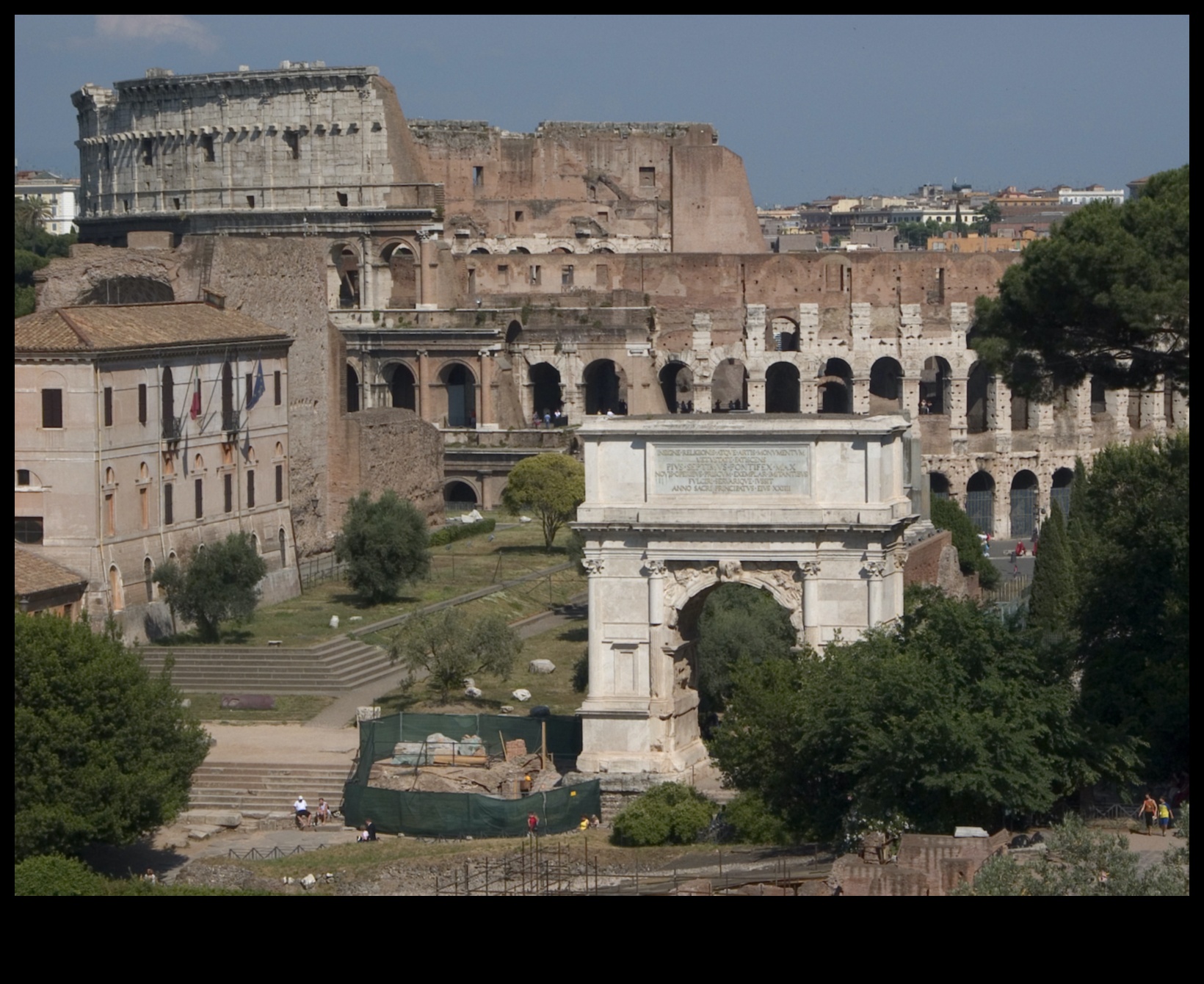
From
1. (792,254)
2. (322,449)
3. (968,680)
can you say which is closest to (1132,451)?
(322,449)

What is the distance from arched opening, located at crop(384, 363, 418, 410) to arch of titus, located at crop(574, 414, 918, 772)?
1703 inches

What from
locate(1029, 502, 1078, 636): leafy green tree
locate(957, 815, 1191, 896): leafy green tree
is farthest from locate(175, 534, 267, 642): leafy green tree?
locate(957, 815, 1191, 896): leafy green tree

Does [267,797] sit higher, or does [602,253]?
[602,253]

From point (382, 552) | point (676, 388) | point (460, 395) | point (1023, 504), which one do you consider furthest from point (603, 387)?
point (382, 552)

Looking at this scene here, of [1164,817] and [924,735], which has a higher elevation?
[924,735]

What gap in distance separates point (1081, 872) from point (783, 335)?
6225cm

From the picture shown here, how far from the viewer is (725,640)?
35.6 metres

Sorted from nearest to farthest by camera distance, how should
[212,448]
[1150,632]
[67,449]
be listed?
1. [1150,632]
2. [67,449]
3. [212,448]

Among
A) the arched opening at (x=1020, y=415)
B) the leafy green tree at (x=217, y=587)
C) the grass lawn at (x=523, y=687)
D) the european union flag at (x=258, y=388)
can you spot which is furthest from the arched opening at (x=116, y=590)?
the arched opening at (x=1020, y=415)

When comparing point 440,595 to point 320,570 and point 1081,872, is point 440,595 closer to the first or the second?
point 320,570

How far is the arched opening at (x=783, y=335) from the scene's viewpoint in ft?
260
